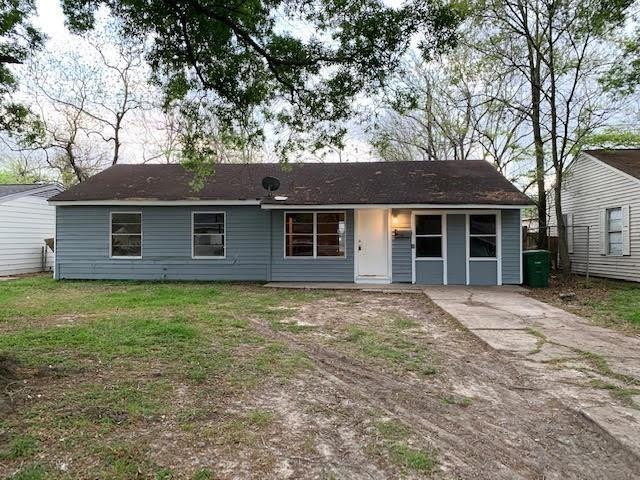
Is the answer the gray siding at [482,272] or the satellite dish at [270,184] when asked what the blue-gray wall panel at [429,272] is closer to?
the gray siding at [482,272]

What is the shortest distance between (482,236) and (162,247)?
30.6 feet

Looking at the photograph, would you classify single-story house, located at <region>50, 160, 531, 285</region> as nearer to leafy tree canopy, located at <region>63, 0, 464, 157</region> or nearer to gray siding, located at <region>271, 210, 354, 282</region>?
gray siding, located at <region>271, 210, 354, 282</region>

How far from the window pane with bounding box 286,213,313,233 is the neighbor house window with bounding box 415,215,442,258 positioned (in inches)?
120

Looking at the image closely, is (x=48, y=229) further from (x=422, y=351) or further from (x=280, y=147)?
(x=422, y=351)

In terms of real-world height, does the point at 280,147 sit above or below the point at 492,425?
above

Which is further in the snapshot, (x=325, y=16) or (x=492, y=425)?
(x=325, y=16)

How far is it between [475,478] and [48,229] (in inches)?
Answer: 737

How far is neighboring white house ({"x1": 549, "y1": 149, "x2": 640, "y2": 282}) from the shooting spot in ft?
41.2

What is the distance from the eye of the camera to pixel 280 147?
7.07 meters

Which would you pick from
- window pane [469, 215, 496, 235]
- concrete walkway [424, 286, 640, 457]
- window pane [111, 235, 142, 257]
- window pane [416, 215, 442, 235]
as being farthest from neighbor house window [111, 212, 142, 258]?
window pane [469, 215, 496, 235]

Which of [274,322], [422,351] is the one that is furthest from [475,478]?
[274,322]

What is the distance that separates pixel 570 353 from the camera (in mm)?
5059

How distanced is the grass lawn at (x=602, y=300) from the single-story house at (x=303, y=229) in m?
1.45

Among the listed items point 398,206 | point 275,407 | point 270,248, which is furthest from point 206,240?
point 275,407
